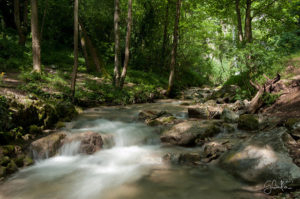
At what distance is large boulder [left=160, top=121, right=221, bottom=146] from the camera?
6188 mm

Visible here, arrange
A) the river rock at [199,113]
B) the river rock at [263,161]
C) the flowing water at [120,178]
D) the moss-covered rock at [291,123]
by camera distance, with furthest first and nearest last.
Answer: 1. the river rock at [199,113]
2. the moss-covered rock at [291,123]
3. the flowing water at [120,178]
4. the river rock at [263,161]

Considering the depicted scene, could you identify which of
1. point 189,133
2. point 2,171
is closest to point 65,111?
point 2,171

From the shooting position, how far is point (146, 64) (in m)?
21.0

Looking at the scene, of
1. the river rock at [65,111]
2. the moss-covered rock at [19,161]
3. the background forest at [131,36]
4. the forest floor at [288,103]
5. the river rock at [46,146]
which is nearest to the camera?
the moss-covered rock at [19,161]

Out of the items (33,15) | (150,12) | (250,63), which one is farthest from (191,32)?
(33,15)

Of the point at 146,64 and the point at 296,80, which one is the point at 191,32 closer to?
the point at 146,64

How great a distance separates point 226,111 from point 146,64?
14022mm

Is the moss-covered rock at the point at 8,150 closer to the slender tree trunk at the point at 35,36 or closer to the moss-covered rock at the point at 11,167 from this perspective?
the moss-covered rock at the point at 11,167

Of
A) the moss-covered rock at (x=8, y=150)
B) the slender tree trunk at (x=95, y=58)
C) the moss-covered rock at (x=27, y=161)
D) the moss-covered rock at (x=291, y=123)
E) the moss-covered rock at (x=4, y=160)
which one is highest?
the slender tree trunk at (x=95, y=58)

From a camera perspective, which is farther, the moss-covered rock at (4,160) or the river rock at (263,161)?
the moss-covered rock at (4,160)

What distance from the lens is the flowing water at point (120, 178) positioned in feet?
12.7

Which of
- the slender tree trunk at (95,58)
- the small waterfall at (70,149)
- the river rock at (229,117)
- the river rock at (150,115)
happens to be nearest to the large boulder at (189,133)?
the river rock at (229,117)

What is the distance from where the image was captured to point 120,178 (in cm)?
468

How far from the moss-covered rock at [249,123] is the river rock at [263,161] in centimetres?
191
